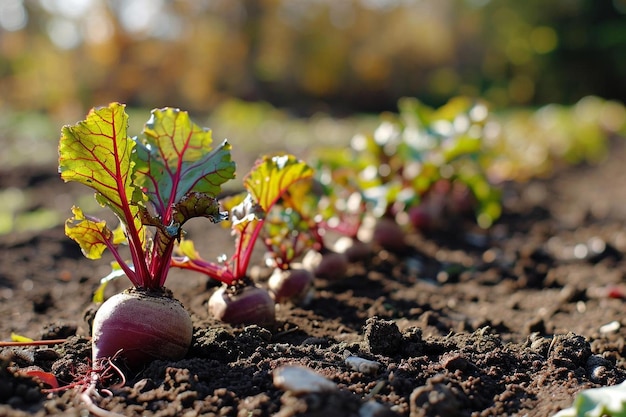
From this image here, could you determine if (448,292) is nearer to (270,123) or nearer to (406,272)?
(406,272)

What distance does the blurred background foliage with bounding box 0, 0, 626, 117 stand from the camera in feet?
63.6

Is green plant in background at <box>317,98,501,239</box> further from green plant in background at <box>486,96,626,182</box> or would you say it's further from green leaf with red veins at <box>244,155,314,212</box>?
green plant in background at <box>486,96,626,182</box>

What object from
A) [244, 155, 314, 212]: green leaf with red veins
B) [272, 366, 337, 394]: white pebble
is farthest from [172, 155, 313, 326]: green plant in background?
[272, 366, 337, 394]: white pebble

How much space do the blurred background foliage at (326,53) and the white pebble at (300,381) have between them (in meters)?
16.7

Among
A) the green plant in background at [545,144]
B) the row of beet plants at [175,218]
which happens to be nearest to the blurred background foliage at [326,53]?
the green plant in background at [545,144]

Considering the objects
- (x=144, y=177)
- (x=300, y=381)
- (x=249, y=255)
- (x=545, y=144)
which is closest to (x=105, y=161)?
(x=144, y=177)

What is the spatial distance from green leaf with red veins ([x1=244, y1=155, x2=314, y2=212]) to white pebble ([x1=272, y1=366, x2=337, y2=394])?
88cm

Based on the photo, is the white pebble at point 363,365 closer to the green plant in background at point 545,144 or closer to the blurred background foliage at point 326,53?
the green plant in background at point 545,144

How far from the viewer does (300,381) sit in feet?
5.38

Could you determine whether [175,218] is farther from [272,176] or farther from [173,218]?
[272,176]

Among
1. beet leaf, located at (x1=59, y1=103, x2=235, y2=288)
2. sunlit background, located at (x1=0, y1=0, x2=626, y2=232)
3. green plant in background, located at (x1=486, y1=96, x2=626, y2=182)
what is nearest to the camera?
beet leaf, located at (x1=59, y1=103, x2=235, y2=288)

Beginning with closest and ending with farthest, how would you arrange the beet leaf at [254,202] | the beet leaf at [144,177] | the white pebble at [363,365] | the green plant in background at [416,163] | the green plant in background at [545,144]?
the white pebble at [363,365] → the beet leaf at [144,177] → the beet leaf at [254,202] → the green plant in background at [416,163] → the green plant in background at [545,144]

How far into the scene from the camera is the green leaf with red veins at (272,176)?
2.38 metres

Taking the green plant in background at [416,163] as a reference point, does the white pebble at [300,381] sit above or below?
below
